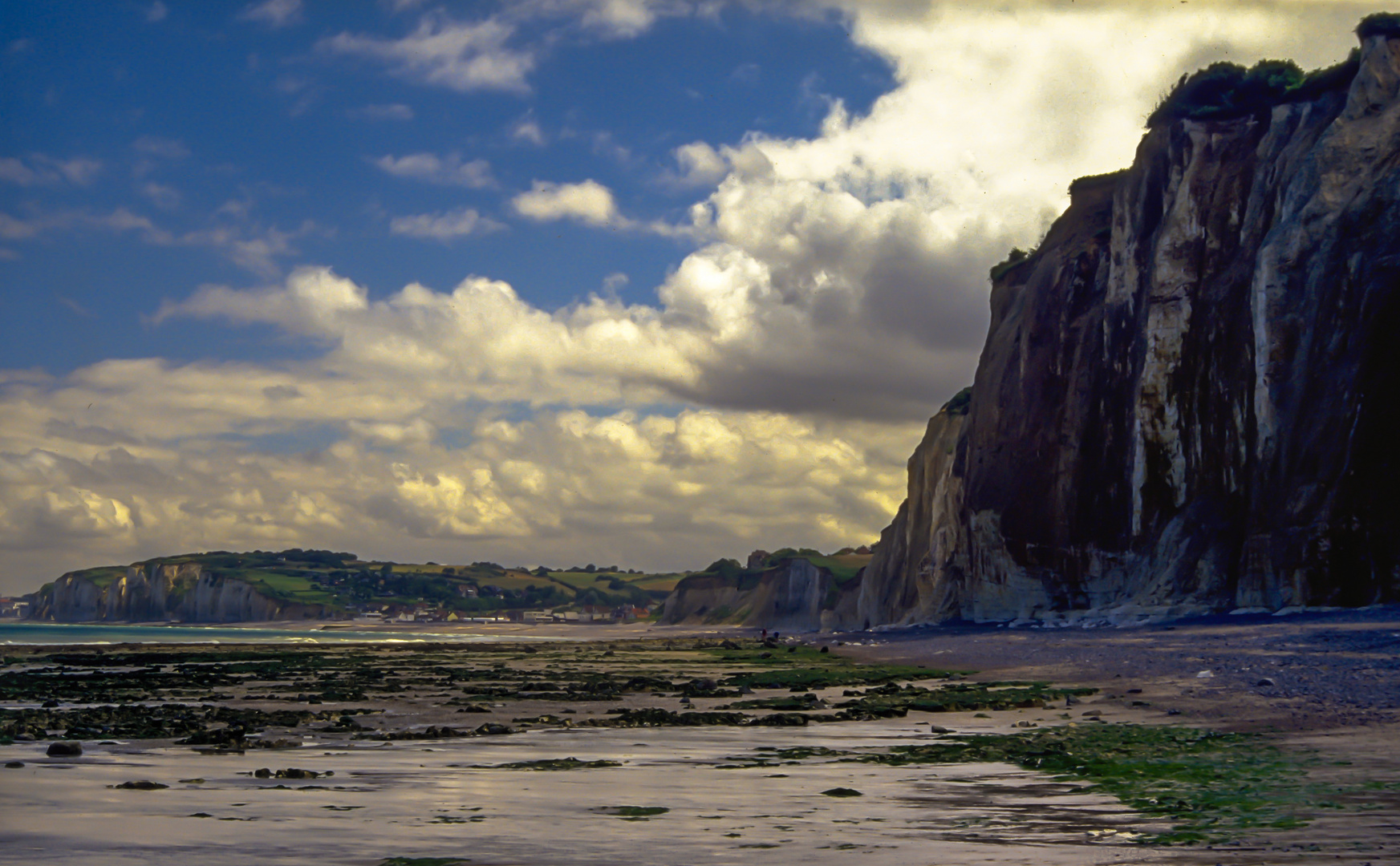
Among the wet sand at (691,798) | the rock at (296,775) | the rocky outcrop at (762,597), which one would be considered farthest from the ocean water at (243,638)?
the rock at (296,775)

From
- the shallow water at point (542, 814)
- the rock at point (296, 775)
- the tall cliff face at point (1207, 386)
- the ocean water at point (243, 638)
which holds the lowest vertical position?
the ocean water at point (243, 638)

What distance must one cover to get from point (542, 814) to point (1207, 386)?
5044 centimetres

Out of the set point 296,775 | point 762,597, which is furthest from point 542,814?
point 762,597

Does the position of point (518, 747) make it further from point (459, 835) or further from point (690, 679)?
point (690, 679)

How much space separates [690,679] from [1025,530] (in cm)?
3912

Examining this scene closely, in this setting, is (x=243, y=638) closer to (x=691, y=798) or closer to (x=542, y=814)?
(x=691, y=798)

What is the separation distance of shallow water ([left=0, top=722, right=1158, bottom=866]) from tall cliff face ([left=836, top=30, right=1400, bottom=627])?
1376 inches

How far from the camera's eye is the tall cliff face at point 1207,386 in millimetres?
43062

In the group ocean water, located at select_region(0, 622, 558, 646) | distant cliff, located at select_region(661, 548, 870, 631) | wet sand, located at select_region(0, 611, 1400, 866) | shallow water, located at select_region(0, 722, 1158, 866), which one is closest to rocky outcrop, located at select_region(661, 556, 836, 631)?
distant cliff, located at select_region(661, 548, 870, 631)

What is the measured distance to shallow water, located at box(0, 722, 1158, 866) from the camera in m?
8.61

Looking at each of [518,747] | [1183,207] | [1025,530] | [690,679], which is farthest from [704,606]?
Answer: [518,747]

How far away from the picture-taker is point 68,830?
31.4 ft

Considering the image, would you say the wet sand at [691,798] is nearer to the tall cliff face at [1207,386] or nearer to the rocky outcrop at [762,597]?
the tall cliff face at [1207,386]

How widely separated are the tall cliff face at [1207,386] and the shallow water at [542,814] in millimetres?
34940
